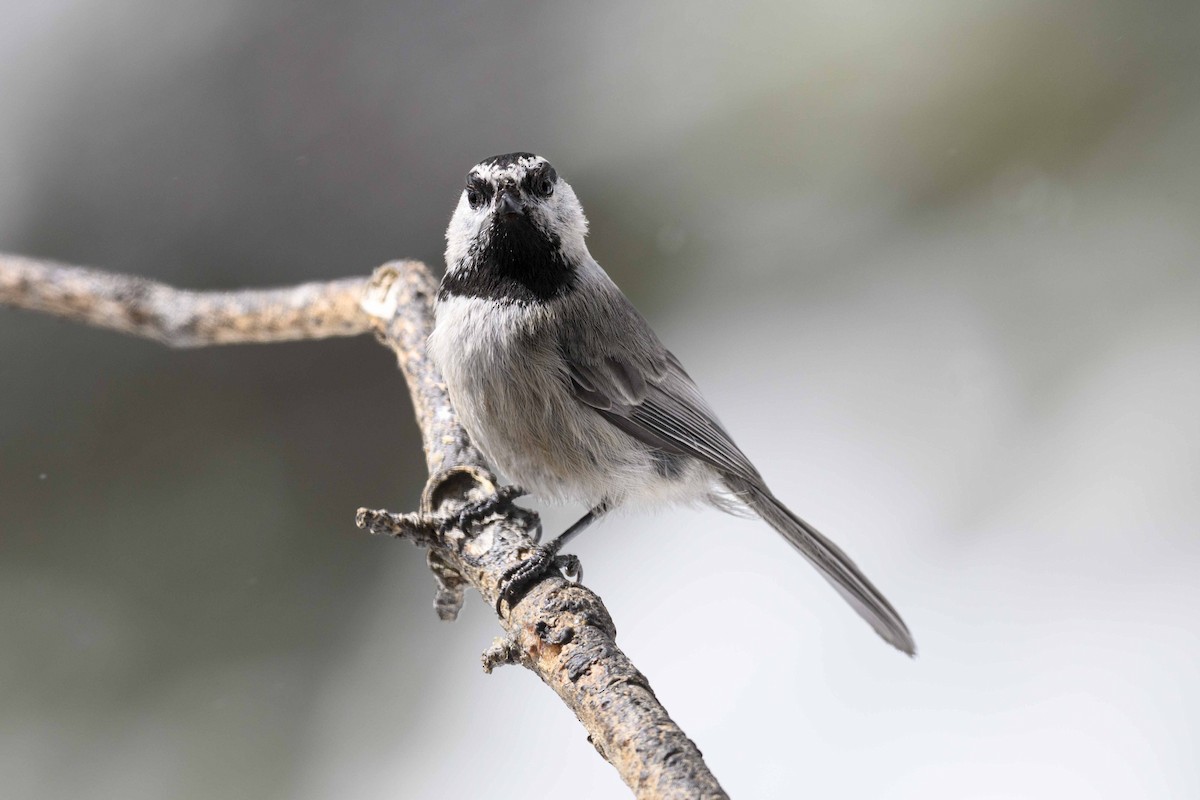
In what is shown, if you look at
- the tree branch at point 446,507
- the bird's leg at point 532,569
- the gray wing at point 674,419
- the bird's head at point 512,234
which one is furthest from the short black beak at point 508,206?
the bird's leg at point 532,569

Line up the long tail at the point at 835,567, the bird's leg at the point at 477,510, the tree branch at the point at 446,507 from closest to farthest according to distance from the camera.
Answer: the tree branch at the point at 446,507 < the bird's leg at the point at 477,510 < the long tail at the point at 835,567

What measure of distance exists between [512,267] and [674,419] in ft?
1.60

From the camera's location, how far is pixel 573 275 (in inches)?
80.0

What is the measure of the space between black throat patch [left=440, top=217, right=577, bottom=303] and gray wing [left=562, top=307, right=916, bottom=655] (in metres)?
0.14

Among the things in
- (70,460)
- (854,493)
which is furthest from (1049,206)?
(70,460)

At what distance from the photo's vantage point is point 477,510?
1871mm

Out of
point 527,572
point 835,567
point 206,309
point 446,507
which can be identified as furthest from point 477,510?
point 206,309

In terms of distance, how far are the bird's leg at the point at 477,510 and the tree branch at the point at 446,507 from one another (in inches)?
0.5

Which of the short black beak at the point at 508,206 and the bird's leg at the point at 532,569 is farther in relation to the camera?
the short black beak at the point at 508,206

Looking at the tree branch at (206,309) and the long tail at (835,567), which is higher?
the tree branch at (206,309)

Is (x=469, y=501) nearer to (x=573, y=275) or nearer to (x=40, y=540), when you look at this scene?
(x=573, y=275)

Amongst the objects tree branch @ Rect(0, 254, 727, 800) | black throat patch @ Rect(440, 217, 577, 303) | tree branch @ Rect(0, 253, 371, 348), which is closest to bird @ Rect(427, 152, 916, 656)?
black throat patch @ Rect(440, 217, 577, 303)

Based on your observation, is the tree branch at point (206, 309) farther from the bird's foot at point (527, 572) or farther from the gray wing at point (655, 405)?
the bird's foot at point (527, 572)

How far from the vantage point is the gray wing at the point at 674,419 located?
6.55 ft
